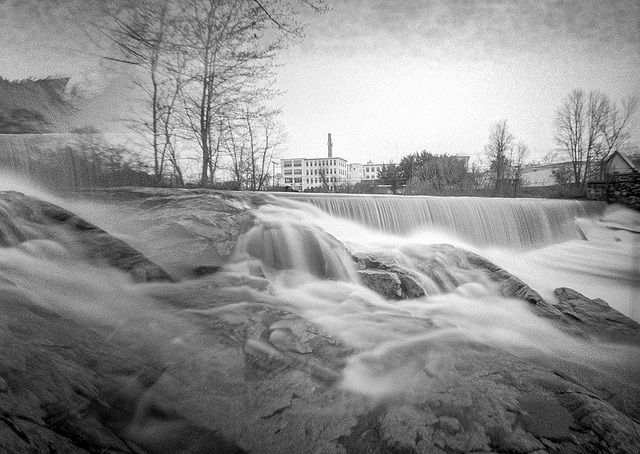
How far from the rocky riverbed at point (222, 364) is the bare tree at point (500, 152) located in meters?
1.77

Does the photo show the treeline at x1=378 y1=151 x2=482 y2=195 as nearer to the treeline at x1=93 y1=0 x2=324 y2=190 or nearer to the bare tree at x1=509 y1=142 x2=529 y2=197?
the bare tree at x1=509 y1=142 x2=529 y2=197

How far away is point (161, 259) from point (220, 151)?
32.4 inches

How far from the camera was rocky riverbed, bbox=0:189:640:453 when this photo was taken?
0.93 m

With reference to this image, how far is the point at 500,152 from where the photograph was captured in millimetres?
3096

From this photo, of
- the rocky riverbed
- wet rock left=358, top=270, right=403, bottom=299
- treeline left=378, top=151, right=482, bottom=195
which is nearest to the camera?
the rocky riverbed

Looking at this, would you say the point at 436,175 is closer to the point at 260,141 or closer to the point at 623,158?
the point at 623,158

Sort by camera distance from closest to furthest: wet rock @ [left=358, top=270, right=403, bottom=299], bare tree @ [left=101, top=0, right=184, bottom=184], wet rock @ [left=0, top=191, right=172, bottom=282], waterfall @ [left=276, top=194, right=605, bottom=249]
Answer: bare tree @ [left=101, top=0, right=184, bottom=184], wet rock @ [left=0, top=191, right=172, bottom=282], wet rock @ [left=358, top=270, right=403, bottom=299], waterfall @ [left=276, top=194, right=605, bottom=249]

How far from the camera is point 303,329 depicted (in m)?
1.52

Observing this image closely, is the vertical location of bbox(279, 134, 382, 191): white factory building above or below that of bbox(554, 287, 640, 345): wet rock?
above

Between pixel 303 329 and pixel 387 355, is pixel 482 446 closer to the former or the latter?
pixel 387 355

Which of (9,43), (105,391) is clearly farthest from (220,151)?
(105,391)

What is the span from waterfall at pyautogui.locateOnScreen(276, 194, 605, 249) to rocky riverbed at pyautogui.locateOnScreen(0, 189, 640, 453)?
2.11 m

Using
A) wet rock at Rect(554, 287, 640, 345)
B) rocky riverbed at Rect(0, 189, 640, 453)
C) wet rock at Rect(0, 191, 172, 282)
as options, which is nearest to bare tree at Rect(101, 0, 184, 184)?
rocky riverbed at Rect(0, 189, 640, 453)

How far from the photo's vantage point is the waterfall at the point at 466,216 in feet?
14.1
